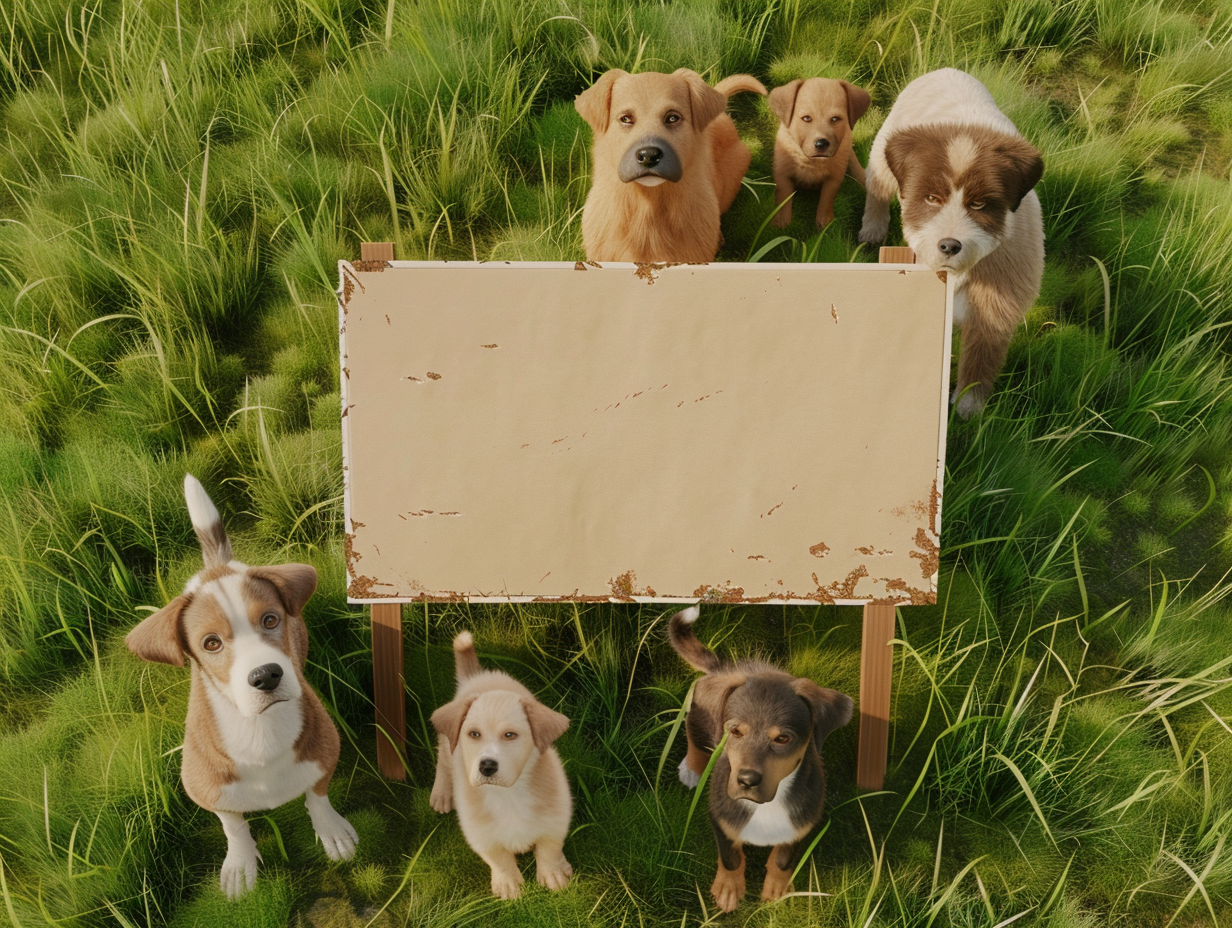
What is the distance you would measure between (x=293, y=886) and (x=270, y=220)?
3.01 meters

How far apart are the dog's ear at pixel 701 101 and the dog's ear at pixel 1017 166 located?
3.49ft

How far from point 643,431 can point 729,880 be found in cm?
152

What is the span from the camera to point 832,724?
9.66ft

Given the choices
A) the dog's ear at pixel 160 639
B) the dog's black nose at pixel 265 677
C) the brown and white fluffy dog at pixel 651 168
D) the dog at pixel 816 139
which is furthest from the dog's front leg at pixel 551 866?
the dog at pixel 816 139

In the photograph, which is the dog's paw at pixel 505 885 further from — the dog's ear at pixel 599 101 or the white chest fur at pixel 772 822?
the dog's ear at pixel 599 101

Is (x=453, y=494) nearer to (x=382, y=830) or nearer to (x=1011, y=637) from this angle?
(x=382, y=830)

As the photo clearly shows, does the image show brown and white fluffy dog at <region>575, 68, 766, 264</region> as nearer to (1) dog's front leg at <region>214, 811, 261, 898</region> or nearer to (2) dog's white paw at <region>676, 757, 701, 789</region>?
(2) dog's white paw at <region>676, 757, 701, 789</region>

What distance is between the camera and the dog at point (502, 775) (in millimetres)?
2816

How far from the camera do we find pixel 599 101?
364 centimetres

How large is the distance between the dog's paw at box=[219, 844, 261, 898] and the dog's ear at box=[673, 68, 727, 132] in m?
3.12

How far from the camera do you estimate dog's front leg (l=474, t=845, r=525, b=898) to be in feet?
10.2

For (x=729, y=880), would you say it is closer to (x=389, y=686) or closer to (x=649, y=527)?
(x=649, y=527)

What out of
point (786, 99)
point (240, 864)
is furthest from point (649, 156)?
point (240, 864)

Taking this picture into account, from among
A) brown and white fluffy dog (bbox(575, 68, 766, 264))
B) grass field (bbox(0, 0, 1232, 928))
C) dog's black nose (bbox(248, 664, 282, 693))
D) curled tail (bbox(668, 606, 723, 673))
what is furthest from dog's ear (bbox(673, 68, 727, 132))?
dog's black nose (bbox(248, 664, 282, 693))
